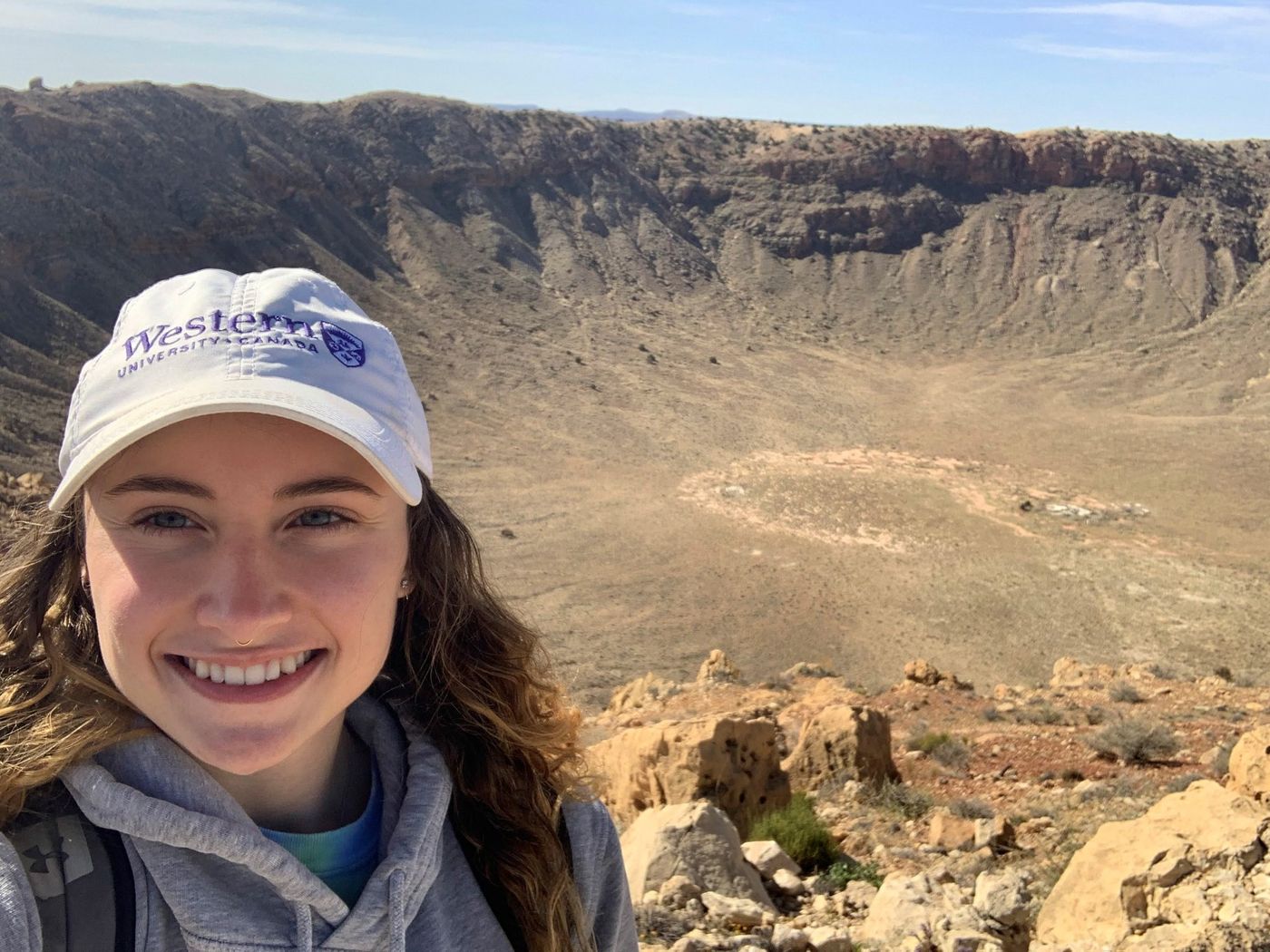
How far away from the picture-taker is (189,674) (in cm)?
147

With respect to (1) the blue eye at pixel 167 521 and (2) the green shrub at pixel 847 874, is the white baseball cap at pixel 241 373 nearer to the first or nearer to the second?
(1) the blue eye at pixel 167 521

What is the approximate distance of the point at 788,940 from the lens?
4.00 metres

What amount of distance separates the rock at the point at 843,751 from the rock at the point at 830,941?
149 inches

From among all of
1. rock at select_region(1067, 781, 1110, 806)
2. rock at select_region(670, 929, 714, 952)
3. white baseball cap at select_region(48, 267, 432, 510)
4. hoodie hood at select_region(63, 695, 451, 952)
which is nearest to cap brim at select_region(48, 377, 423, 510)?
white baseball cap at select_region(48, 267, 432, 510)

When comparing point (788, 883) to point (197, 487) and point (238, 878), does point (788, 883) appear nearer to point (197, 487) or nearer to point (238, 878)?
point (238, 878)

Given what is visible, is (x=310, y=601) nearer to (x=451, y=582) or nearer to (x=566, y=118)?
(x=451, y=582)

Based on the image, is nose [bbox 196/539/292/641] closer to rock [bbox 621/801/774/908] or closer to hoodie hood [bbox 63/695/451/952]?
hoodie hood [bbox 63/695/451/952]

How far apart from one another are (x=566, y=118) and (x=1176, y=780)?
52.6m

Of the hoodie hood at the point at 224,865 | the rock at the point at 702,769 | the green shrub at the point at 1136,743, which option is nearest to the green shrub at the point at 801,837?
the rock at the point at 702,769

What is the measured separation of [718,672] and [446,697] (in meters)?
11.6

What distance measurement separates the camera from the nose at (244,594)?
1.44m

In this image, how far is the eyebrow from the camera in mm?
1443

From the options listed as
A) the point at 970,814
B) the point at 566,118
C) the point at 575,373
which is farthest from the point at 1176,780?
the point at 566,118

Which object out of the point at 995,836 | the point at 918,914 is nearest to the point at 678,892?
the point at 918,914
